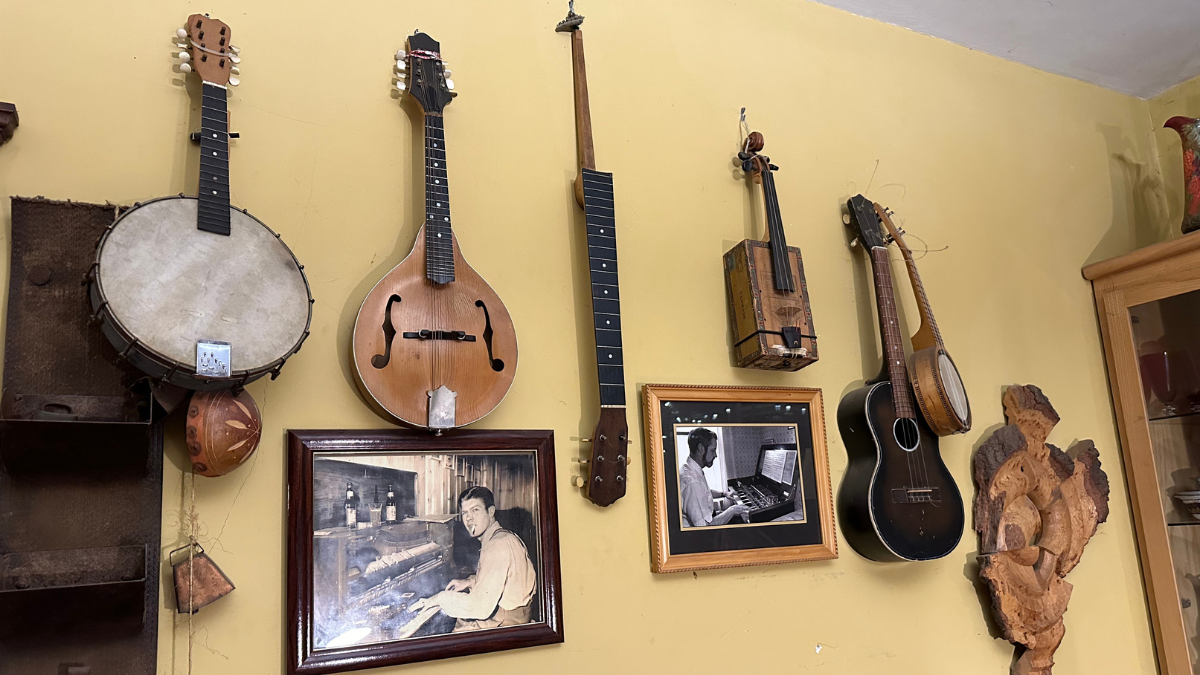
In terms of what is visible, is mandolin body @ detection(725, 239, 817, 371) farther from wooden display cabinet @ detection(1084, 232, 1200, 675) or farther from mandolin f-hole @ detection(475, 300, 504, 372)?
wooden display cabinet @ detection(1084, 232, 1200, 675)

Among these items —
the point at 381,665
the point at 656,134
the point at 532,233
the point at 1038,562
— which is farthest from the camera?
the point at 1038,562

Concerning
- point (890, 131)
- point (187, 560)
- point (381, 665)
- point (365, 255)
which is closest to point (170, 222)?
point (365, 255)

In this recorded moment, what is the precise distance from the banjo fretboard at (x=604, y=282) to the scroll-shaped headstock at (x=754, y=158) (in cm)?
48

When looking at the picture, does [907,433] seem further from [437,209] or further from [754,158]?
[437,209]

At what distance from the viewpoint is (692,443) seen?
6.49ft

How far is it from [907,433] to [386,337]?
1.37 meters

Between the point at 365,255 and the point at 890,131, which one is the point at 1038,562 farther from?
the point at 365,255

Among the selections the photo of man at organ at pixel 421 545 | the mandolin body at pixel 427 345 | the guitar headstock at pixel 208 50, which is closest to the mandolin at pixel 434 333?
the mandolin body at pixel 427 345

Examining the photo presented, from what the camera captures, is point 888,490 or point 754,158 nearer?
point 888,490

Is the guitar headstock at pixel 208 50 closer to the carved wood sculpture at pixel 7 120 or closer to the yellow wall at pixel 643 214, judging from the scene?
the yellow wall at pixel 643 214

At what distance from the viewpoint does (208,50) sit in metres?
1.64

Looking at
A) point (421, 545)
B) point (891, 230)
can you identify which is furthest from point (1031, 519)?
point (421, 545)

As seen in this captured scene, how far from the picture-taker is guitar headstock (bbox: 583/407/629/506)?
72.3 inches

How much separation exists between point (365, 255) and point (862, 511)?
1354 millimetres
